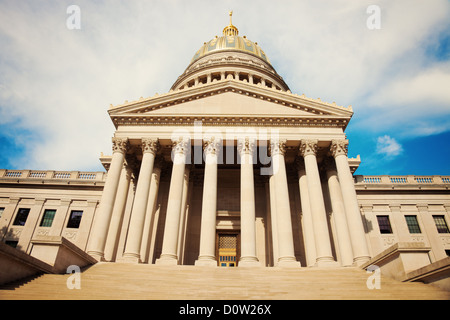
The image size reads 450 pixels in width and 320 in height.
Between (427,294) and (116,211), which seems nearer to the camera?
(427,294)

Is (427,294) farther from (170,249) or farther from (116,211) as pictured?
(116,211)

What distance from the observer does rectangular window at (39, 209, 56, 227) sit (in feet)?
111

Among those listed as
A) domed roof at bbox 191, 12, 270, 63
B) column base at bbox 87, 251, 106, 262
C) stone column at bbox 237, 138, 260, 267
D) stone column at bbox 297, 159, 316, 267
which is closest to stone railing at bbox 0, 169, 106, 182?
column base at bbox 87, 251, 106, 262

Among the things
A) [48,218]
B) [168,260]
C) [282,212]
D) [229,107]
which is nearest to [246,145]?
[229,107]

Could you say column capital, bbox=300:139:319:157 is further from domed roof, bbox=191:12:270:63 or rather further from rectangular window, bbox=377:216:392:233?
domed roof, bbox=191:12:270:63

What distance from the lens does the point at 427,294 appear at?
11102 millimetres

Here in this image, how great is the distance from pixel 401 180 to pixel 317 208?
1971 cm

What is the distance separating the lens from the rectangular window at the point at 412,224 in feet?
107

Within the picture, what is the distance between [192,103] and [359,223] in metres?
17.1

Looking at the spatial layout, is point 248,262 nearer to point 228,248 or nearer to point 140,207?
point 228,248

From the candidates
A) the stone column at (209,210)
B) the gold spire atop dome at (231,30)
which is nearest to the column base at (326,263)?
the stone column at (209,210)

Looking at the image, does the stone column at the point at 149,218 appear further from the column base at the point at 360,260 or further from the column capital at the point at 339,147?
the column base at the point at 360,260
